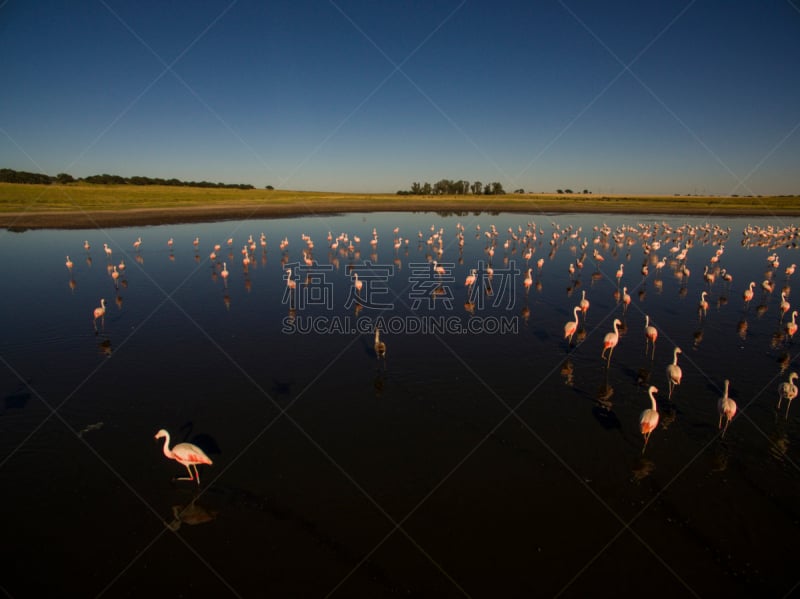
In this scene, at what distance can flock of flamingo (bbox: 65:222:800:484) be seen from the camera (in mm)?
8883

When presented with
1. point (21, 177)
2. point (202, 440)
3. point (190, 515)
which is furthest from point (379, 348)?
point (21, 177)

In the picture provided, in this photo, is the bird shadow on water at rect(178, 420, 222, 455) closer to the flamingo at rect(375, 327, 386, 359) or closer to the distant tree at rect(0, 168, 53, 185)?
the flamingo at rect(375, 327, 386, 359)

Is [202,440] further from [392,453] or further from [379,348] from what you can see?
[379,348]

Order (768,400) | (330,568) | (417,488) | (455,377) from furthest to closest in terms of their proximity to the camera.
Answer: (455,377), (768,400), (417,488), (330,568)

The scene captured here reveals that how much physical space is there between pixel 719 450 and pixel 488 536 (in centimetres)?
493

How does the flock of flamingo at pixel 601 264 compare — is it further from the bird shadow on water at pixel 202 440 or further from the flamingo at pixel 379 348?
the bird shadow on water at pixel 202 440

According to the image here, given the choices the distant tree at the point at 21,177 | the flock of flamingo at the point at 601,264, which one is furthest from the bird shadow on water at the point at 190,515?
the distant tree at the point at 21,177

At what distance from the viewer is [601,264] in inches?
1003

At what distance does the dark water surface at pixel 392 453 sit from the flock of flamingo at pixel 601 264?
1.52 ft

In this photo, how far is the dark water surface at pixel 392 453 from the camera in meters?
5.84

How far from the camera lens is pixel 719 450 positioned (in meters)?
8.05

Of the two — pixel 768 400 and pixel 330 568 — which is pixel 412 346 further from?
pixel 768 400

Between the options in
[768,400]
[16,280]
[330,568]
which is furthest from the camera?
[16,280]

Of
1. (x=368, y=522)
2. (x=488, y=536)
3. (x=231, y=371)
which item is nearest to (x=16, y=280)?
(x=231, y=371)
